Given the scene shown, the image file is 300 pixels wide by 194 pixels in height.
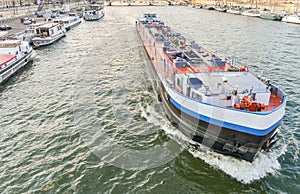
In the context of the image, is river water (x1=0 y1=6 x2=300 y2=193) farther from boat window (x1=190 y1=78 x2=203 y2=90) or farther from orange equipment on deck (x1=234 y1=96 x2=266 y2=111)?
boat window (x1=190 y1=78 x2=203 y2=90)

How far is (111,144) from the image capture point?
17891 mm

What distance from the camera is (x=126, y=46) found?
47.8 meters

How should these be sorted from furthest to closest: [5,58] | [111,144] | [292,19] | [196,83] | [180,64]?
1. [292,19]
2. [5,58]
3. [180,64]
4. [111,144]
5. [196,83]

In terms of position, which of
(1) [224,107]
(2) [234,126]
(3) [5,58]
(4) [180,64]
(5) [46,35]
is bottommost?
(2) [234,126]

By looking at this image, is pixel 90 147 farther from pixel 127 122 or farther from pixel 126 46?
pixel 126 46

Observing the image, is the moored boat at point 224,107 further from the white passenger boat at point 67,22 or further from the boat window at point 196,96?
the white passenger boat at point 67,22

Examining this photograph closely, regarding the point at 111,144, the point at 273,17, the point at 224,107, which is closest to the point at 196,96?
the point at 224,107

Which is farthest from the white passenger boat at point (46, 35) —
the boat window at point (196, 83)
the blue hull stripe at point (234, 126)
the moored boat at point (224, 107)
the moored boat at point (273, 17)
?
the moored boat at point (273, 17)

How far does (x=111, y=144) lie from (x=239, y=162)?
8.83 meters

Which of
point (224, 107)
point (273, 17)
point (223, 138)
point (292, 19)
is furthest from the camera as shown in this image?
point (273, 17)

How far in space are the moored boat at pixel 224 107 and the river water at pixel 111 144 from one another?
114 cm

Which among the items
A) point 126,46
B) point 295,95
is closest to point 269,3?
point 126,46

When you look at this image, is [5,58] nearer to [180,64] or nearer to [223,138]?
[180,64]

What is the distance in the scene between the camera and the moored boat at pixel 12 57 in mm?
30148
